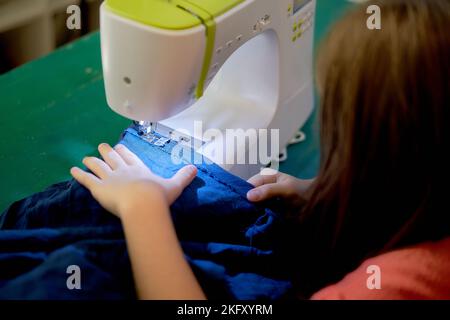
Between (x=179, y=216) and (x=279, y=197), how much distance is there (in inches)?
7.2

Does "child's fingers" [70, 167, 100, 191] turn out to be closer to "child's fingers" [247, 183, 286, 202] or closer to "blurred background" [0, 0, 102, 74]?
"child's fingers" [247, 183, 286, 202]

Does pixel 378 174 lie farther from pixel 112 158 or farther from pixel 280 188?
pixel 112 158

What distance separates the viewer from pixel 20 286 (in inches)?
23.8

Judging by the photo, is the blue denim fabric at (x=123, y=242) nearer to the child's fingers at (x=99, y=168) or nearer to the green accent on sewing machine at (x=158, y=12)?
the child's fingers at (x=99, y=168)

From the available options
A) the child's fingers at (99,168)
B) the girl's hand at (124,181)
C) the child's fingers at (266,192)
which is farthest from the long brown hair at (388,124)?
the child's fingers at (99,168)

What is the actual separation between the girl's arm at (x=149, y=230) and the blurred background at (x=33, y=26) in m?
1.22

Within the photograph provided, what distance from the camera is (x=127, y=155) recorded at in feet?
2.73

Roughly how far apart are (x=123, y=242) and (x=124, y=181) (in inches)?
3.7

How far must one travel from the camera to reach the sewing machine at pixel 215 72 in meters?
0.70

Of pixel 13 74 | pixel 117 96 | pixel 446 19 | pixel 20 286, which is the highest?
pixel 446 19

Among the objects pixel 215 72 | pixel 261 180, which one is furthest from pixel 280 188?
pixel 215 72

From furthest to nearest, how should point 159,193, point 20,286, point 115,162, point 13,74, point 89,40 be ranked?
point 89,40
point 13,74
point 115,162
point 159,193
point 20,286
